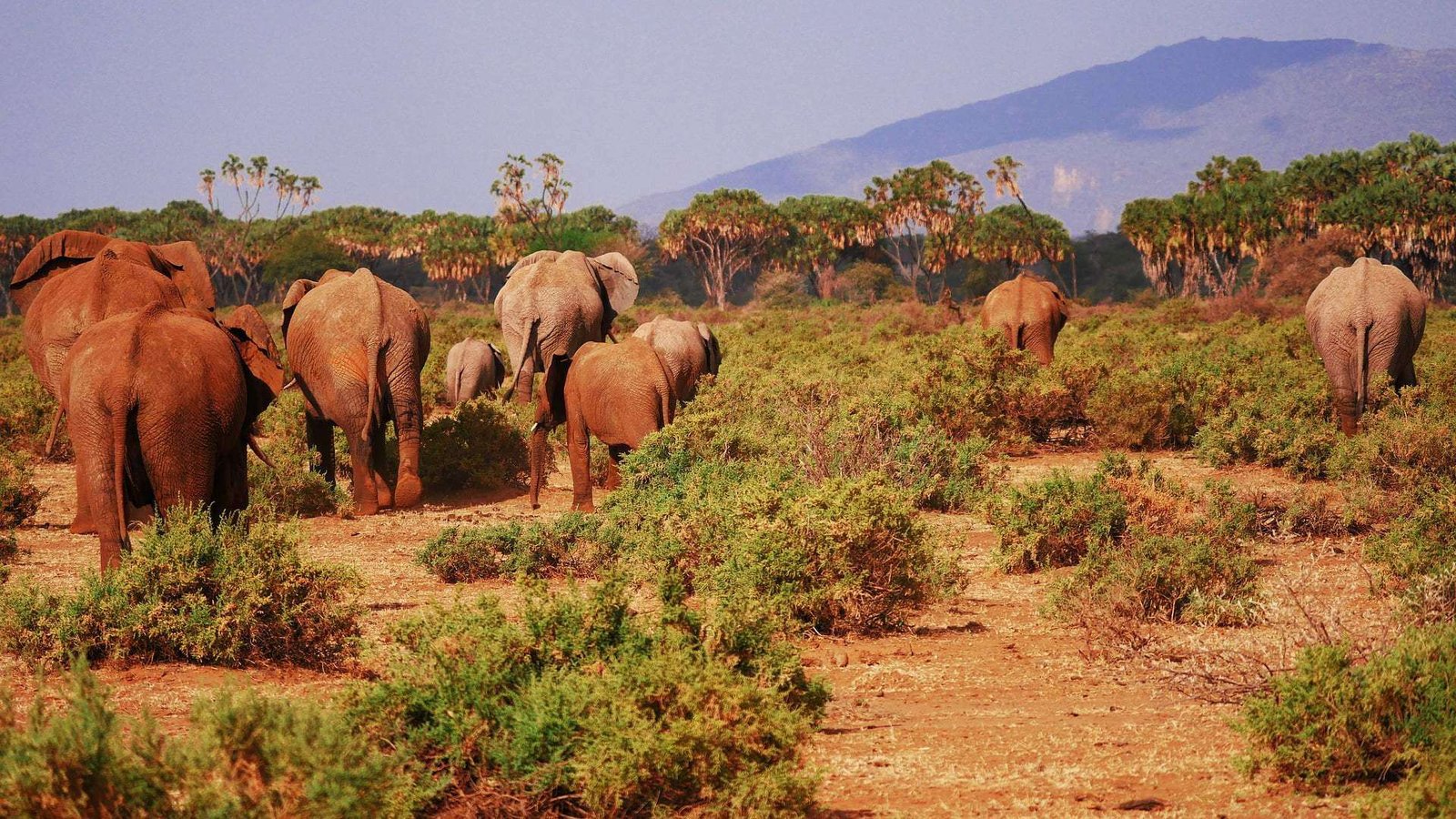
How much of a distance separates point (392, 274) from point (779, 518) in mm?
95378

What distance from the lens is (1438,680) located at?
4.81 m

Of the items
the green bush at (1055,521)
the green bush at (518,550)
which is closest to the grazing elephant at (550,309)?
the green bush at (518,550)

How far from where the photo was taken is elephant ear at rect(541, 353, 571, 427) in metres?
13.2

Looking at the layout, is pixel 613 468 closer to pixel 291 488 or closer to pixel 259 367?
pixel 291 488

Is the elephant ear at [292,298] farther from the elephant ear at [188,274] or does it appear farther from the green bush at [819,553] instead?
the green bush at [819,553]

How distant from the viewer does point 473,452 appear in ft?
45.8

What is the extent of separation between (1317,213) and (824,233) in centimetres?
3438

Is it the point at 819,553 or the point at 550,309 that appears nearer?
the point at 819,553

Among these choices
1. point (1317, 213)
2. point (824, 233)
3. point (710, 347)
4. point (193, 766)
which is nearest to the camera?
point (193, 766)

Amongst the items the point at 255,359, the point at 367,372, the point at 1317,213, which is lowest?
the point at 367,372

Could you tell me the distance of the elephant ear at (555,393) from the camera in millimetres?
13188

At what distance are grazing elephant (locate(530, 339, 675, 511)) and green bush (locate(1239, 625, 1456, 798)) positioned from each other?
7.54 meters

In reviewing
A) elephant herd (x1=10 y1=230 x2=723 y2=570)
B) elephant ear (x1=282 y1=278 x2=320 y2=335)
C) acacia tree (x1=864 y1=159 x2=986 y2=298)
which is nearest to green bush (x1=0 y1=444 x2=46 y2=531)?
elephant herd (x1=10 y1=230 x2=723 y2=570)

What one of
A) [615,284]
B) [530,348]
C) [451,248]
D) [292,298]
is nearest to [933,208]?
[451,248]
